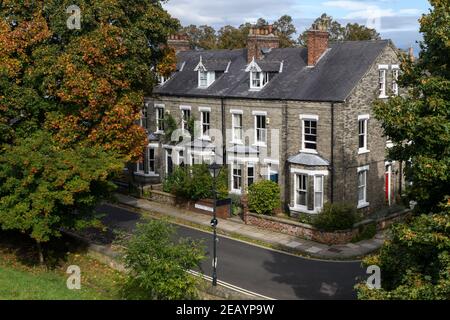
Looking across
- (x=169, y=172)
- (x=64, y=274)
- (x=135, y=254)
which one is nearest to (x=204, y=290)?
(x=135, y=254)

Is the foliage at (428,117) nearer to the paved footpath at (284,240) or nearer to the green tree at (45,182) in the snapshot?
the paved footpath at (284,240)

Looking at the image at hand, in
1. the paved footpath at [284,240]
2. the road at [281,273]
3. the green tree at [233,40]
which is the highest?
the green tree at [233,40]

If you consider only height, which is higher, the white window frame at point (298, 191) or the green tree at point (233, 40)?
the green tree at point (233, 40)

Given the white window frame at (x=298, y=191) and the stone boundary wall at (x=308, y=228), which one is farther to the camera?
the white window frame at (x=298, y=191)

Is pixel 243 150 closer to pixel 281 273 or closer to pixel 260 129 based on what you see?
pixel 260 129

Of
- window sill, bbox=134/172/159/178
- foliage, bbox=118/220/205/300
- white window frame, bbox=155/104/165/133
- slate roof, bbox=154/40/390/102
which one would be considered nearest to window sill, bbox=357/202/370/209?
slate roof, bbox=154/40/390/102

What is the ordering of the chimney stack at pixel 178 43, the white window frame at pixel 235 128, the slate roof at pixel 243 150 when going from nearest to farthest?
the slate roof at pixel 243 150
the white window frame at pixel 235 128
the chimney stack at pixel 178 43

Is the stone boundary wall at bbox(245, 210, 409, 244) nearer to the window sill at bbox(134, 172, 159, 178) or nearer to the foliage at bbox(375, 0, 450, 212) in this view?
the foliage at bbox(375, 0, 450, 212)

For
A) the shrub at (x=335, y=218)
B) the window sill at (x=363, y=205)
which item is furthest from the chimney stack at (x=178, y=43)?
the shrub at (x=335, y=218)

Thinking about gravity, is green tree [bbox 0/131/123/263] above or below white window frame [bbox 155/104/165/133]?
below
